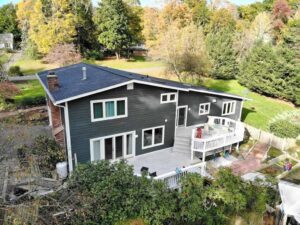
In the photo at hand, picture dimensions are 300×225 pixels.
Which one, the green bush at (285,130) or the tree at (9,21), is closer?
the green bush at (285,130)

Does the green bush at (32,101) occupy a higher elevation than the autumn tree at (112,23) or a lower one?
lower

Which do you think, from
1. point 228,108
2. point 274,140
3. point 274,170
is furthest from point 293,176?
point 228,108

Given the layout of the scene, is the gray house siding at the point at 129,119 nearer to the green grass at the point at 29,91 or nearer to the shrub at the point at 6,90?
the shrub at the point at 6,90

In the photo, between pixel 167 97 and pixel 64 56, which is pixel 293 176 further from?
pixel 64 56

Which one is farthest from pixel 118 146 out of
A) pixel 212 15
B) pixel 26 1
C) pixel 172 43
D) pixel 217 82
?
pixel 212 15

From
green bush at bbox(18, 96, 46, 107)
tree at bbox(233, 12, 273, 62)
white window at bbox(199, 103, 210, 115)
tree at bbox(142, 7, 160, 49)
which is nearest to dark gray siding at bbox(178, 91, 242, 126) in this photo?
white window at bbox(199, 103, 210, 115)

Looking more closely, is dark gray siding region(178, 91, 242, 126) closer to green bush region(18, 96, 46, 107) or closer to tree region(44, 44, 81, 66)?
green bush region(18, 96, 46, 107)

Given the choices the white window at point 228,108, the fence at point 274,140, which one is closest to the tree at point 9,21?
the white window at point 228,108
